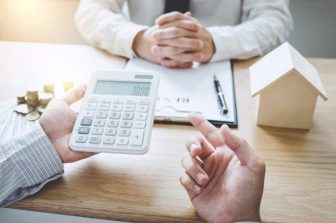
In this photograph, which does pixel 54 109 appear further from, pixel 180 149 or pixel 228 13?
pixel 228 13

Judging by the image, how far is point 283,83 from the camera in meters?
0.69

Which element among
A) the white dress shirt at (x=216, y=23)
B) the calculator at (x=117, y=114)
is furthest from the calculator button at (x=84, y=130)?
the white dress shirt at (x=216, y=23)

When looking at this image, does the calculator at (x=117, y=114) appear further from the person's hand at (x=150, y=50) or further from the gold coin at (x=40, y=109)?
the person's hand at (x=150, y=50)

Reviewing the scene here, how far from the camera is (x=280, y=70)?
697 millimetres

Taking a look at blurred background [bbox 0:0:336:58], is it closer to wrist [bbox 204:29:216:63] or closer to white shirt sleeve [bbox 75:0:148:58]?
white shirt sleeve [bbox 75:0:148:58]

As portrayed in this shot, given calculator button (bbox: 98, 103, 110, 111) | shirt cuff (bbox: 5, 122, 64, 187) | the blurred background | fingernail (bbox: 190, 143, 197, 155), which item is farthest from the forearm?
the blurred background

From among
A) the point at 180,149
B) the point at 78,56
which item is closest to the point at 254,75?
the point at 180,149

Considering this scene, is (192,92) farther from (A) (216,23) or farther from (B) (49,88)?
(A) (216,23)

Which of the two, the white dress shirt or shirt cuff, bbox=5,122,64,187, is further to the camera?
the white dress shirt

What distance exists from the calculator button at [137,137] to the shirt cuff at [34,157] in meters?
0.12

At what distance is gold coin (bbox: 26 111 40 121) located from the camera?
0.73m

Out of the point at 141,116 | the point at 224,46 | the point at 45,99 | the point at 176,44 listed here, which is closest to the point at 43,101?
the point at 45,99

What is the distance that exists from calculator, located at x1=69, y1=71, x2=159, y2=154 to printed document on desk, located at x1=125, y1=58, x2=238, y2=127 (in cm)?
8

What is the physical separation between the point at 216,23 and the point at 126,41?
423mm
